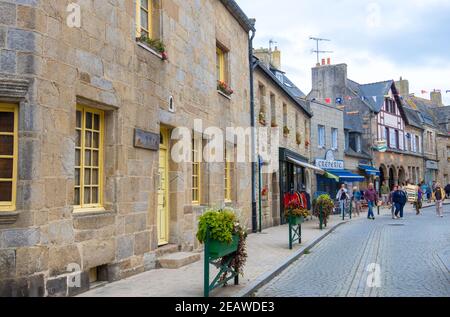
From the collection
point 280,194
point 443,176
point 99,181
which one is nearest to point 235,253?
point 99,181

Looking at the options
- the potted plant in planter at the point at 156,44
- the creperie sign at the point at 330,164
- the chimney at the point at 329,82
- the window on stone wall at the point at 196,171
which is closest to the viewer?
the potted plant in planter at the point at 156,44

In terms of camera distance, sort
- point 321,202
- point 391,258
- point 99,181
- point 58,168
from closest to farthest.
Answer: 1. point 58,168
2. point 99,181
3. point 391,258
4. point 321,202

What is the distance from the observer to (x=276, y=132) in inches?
707

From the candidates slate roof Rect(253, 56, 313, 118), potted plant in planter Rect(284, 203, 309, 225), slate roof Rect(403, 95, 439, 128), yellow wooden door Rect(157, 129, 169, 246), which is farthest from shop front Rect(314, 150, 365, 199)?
slate roof Rect(403, 95, 439, 128)

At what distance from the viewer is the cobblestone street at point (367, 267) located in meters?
6.67

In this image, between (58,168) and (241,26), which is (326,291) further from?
(241,26)

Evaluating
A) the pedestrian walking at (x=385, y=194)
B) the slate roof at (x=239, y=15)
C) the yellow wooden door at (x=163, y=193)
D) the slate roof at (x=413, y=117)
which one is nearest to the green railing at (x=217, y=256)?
the yellow wooden door at (x=163, y=193)

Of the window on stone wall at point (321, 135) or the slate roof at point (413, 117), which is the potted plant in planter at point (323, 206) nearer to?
the window on stone wall at point (321, 135)

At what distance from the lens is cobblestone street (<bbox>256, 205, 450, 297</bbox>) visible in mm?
6672

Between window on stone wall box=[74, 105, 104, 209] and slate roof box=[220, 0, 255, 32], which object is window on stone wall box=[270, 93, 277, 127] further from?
window on stone wall box=[74, 105, 104, 209]

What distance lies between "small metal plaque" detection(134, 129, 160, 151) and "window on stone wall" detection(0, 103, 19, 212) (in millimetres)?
2299

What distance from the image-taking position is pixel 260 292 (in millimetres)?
6711

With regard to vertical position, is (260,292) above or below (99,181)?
below
